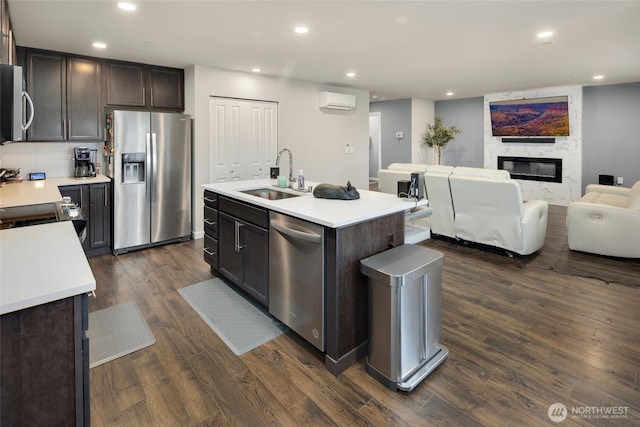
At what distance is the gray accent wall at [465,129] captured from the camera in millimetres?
9023

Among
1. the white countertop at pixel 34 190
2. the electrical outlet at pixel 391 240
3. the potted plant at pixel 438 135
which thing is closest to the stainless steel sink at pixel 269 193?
the electrical outlet at pixel 391 240

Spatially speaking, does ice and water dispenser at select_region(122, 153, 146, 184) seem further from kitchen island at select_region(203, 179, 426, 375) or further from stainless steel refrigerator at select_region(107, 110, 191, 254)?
kitchen island at select_region(203, 179, 426, 375)

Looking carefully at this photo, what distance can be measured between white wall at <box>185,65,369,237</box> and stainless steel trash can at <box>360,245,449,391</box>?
144 inches

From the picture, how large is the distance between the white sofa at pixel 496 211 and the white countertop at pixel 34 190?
4.17 m

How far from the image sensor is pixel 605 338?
97.7 inches

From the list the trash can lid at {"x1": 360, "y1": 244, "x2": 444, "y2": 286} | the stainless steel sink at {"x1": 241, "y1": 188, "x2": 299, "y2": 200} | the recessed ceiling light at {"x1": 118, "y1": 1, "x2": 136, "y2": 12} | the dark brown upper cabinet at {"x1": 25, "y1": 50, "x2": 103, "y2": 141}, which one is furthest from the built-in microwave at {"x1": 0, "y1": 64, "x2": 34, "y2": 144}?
the dark brown upper cabinet at {"x1": 25, "y1": 50, "x2": 103, "y2": 141}

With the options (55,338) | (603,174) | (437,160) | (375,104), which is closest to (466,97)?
(437,160)

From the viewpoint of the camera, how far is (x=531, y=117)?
7.83m

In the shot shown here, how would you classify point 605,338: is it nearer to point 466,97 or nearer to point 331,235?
point 331,235

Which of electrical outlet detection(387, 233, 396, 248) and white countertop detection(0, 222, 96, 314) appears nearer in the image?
white countertop detection(0, 222, 96, 314)

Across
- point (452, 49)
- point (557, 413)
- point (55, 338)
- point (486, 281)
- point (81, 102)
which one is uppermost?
point (452, 49)

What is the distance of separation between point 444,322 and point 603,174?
6721 mm

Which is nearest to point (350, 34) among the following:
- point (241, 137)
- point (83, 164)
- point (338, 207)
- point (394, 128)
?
point (338, 207)

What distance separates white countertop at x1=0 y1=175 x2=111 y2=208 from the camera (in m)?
2.89
